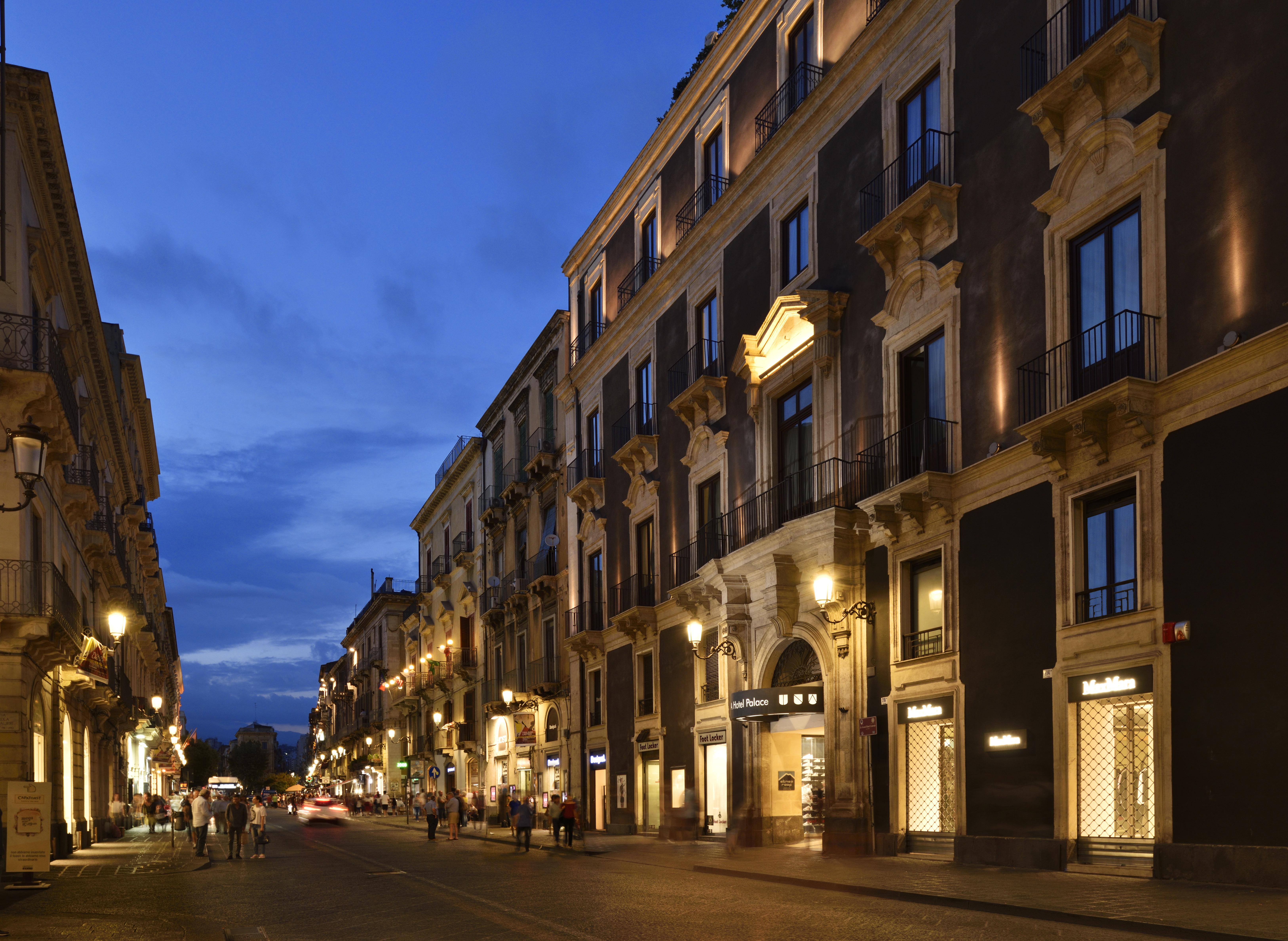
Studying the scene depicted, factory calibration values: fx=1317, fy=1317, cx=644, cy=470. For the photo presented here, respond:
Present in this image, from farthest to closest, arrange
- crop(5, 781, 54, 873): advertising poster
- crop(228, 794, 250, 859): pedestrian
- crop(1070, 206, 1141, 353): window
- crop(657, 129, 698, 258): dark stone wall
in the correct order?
crop(657, 129, 698, 258): dark stone wall < crop(228, 794, 250, 859): pedestrian < crop(5, 781, 54, 873): advertising poster < crop(1070, 206, 1141, 353): window

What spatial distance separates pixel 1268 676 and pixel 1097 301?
20.0ft

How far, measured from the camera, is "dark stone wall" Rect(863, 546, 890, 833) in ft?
77.0

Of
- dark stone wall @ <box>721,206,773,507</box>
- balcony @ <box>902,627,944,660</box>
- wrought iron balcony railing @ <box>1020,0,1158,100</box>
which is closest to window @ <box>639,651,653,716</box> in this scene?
dark stone wall @ <box>721,206,773,507</box>

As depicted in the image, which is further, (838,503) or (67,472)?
(67,472)

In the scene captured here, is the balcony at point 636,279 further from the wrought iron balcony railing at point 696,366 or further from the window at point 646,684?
the window at point 646,684

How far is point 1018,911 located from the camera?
13.8 metres

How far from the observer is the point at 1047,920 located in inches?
509

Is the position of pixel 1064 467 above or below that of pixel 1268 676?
above

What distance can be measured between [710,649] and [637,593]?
5004mm

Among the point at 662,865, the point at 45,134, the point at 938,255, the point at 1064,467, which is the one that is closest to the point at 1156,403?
the point at 1064,467

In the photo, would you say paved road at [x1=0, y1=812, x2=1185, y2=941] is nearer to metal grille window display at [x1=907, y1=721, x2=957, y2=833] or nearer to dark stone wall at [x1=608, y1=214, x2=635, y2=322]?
metal grille window display at [x1=907, y1=721, x2=957, y2=833]

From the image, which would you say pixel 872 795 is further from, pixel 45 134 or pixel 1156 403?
pixel 45 134

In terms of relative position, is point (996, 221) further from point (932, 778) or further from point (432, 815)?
point (432, 815)

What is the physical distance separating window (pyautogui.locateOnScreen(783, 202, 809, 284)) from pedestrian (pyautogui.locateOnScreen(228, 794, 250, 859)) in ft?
58.5
